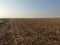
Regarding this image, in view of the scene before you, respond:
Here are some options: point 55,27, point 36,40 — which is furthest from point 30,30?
point 55,27

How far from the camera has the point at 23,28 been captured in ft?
6.48

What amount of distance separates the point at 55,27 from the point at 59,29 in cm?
6

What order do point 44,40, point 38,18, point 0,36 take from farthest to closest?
point 38,18 → point 0,36 → point 44,40

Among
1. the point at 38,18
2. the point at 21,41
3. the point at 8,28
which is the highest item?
the point at 38,18

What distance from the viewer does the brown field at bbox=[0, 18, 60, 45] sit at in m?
1.74

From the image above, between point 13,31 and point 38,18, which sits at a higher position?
point 38,18

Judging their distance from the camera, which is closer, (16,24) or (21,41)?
(21,41)

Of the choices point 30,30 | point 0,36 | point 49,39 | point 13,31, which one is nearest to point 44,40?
point 49,39

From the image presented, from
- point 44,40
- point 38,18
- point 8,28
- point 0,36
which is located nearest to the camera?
point 44,40

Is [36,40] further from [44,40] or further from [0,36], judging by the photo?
[0,36]

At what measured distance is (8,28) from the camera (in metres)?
2.02

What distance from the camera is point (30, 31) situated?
1.91 metres

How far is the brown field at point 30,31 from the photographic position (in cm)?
174

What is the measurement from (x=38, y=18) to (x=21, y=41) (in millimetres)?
598
